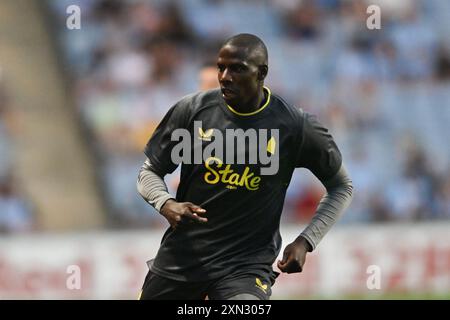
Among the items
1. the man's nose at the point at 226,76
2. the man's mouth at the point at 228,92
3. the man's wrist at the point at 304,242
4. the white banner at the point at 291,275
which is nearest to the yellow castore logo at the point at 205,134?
the man's mouth at the point at 228,92

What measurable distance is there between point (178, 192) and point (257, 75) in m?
0.91

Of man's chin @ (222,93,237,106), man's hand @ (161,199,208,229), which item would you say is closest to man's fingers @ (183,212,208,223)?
man's hand @ (161,199,208,229)

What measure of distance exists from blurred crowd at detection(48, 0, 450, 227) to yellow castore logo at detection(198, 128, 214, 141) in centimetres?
752

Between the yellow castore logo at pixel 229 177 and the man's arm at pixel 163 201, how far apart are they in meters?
0.28

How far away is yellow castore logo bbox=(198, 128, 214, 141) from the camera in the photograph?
22.3 ft

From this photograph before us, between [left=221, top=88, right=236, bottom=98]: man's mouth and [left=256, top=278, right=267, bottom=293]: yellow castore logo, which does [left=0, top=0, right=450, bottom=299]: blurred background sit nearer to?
[left=256, top=278, right=267, bottom=293]: yellow castore logo

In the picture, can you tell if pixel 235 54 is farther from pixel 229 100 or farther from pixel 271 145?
pixel 271 145

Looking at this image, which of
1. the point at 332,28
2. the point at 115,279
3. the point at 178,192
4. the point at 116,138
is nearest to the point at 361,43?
the point at 332,28

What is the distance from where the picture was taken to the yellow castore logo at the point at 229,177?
265 inches

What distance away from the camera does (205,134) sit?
6797 mm

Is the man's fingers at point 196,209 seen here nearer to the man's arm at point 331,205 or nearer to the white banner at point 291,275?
the man's arm at point 331,205

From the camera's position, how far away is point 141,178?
6.93m

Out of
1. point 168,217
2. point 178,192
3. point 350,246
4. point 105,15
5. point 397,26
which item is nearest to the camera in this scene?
point 168,217

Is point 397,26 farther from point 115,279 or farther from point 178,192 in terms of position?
point 178,192
